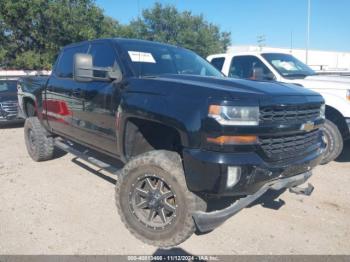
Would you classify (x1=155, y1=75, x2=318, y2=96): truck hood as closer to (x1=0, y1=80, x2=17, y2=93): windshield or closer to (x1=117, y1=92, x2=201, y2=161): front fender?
(x1=117, y1=92, x2=201, y2=161): front fender

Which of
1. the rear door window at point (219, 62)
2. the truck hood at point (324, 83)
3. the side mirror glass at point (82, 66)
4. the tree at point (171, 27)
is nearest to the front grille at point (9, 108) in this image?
the rear door window at point (219, 62)

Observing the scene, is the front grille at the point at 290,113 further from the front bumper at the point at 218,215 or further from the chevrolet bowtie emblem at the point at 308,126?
the front bumper at the point at 218,215

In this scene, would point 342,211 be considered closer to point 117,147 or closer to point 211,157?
point 211,157

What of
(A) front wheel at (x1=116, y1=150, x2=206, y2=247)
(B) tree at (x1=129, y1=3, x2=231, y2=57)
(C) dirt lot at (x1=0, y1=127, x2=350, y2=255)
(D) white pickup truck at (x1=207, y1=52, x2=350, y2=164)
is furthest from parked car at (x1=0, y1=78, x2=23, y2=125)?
(B) tree at (x1=129, y1=3, x2=231, y2=57)

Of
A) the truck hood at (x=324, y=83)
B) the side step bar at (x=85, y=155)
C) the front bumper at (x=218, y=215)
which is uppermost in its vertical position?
the truck hood at (x=324, y=83)

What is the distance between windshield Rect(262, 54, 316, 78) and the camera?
663 centimetres

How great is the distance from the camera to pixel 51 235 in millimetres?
3408

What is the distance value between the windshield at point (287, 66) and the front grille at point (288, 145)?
131 inches

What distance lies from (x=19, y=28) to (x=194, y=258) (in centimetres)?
2227

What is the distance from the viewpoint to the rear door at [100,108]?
372 centimetres

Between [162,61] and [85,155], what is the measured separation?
168cm

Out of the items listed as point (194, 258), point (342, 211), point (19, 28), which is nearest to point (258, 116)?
point (194, 258)

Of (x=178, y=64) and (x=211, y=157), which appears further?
(x=178, y=64)

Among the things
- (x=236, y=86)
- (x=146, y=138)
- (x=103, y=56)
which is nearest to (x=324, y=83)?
(x=236, y=86)
